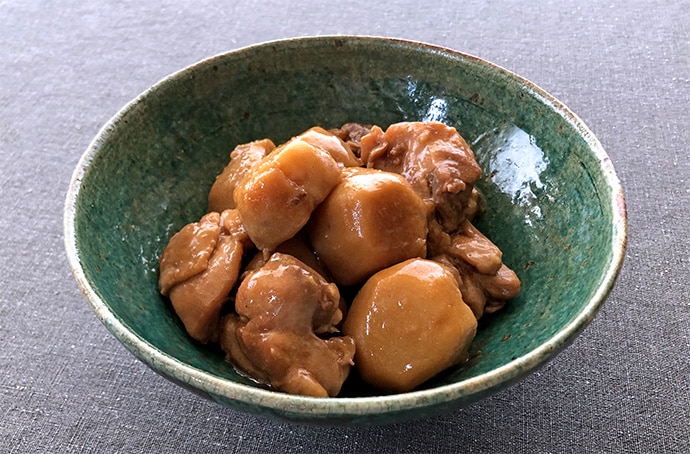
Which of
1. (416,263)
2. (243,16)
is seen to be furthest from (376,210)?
(243,16)

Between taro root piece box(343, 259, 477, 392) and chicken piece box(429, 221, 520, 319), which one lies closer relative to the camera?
taro root piece box(343, 259, 477, 392)

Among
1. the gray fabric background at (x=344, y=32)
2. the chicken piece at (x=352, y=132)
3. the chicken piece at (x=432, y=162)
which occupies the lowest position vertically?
the gray fabric background at (x=344, y=32)

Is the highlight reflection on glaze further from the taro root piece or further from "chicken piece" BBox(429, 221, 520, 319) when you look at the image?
the taro root piece

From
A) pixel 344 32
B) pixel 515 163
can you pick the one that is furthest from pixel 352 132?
pixel 344 32

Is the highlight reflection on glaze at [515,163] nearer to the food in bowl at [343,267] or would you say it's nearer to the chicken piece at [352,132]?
the food in bowl at [343,267]

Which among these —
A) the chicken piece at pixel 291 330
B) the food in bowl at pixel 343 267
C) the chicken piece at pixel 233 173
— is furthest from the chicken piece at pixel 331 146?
the chicken piece at pixel 291 330

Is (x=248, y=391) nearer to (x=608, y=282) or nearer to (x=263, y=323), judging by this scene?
(x=263, y=323)

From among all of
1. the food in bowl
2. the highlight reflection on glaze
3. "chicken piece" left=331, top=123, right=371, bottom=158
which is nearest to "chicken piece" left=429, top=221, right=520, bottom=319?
the food in bowl
